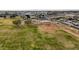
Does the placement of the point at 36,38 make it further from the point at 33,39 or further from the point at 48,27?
the point at 48,27

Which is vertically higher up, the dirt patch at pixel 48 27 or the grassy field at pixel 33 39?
the dirt patch at pixel 48 27

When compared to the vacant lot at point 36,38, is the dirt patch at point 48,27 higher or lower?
higher

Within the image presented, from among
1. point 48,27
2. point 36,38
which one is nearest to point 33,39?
point 36,38

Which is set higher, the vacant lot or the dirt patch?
the dirt patch
